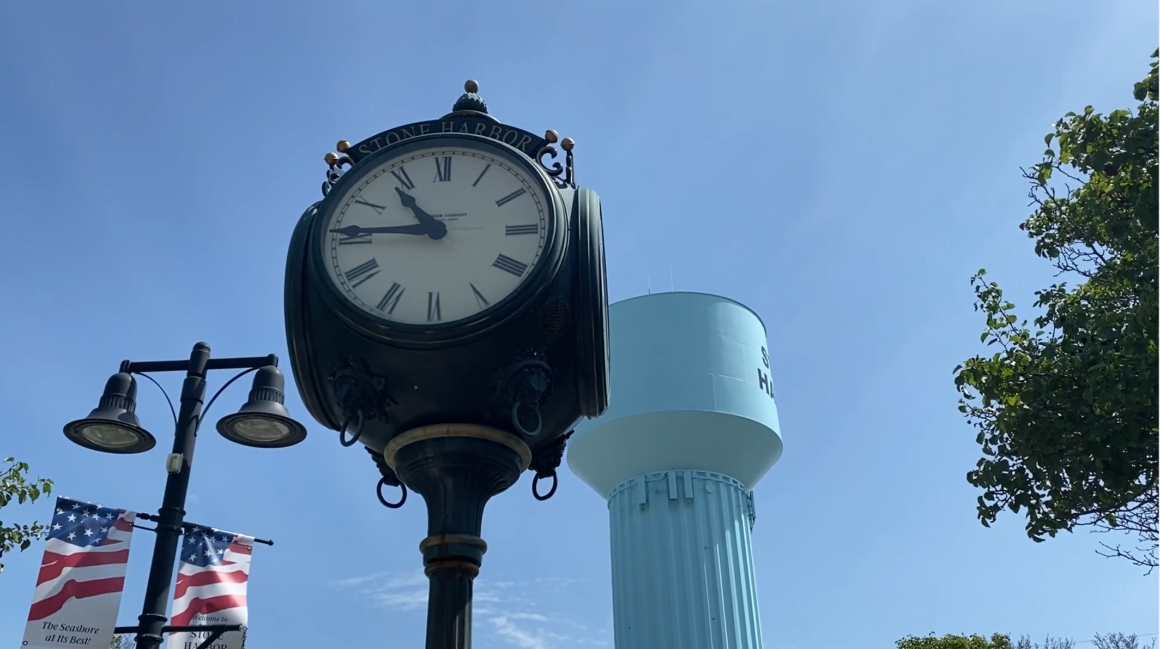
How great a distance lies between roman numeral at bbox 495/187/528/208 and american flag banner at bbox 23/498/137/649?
177 inches

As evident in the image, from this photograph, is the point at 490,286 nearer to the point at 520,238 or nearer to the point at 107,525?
the point at 520,238

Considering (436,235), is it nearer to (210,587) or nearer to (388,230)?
(388,230)

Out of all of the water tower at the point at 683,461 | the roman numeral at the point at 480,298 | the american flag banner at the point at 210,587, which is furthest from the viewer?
the water tower at the point at 683,461

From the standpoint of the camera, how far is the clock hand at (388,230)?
3.40 m

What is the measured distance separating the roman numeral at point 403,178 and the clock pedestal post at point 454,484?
854 mm

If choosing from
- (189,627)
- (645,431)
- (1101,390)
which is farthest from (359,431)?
(645,431)

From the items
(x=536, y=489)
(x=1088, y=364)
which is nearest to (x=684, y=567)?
(x=1088, y=364)

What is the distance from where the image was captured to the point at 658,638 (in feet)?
67.7

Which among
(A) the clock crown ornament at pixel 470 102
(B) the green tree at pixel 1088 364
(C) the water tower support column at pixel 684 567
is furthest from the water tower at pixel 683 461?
(A) the clock crown ornament at pixel 470 102

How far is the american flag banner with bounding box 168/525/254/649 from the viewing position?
22.7 ft

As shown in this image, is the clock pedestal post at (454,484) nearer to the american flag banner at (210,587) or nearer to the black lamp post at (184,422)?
the black lamp post at (184,422)

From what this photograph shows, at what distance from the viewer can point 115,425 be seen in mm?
6598

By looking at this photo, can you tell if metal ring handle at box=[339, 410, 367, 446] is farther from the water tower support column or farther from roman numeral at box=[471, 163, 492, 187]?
the water tower support column

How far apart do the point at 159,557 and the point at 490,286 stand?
12.3ft
